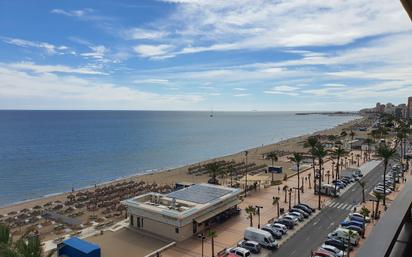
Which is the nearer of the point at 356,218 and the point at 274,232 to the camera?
the point at 274,232

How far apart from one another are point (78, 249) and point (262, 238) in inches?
565

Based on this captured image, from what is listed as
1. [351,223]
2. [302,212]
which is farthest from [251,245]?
[351,223]

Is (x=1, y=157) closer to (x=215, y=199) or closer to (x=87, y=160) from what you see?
(x=87, y=160)

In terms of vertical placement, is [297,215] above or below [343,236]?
below

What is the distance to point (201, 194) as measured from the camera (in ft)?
120

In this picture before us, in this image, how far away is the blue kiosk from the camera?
84.1 ft

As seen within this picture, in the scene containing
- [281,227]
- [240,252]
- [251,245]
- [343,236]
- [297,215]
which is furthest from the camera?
[297,215]

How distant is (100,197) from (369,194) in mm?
36973

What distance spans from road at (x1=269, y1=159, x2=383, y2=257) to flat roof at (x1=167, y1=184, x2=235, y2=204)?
28.5 feet

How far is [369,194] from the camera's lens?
143ft

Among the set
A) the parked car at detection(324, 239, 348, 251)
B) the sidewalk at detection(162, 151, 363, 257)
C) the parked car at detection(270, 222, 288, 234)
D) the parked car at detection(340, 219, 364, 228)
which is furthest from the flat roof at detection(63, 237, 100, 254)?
the parked car at detection(340, 219, 364, 228)

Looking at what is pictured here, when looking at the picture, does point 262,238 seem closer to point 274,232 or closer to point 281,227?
point 274,232

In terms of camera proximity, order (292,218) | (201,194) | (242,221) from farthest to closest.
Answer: (201,194), (242,221), (292,218)

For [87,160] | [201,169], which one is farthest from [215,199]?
[87,160]
